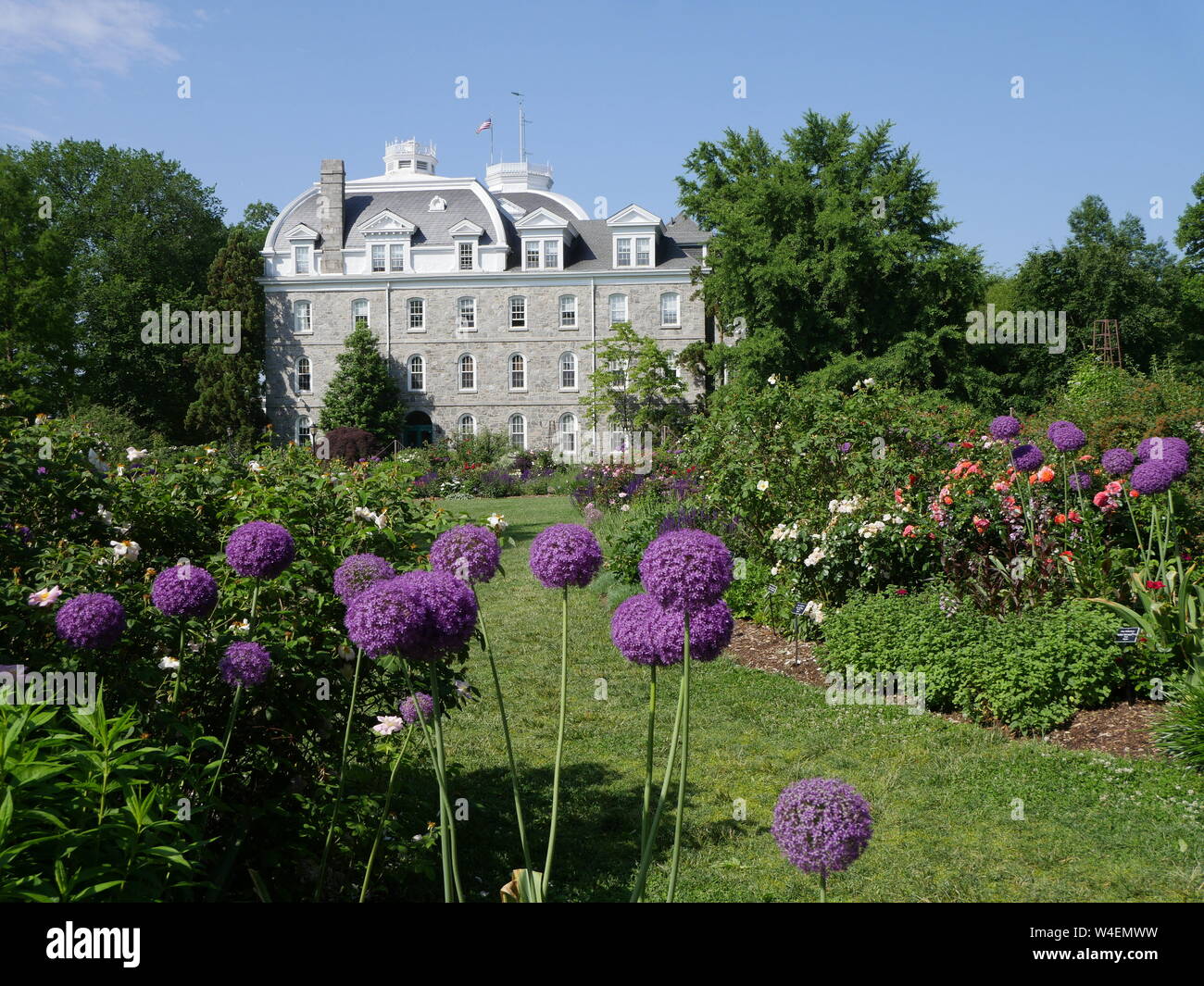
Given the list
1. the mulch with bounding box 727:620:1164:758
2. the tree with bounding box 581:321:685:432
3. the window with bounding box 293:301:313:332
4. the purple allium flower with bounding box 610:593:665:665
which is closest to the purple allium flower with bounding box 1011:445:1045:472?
the mulch with bounding box 727:620:1164:758

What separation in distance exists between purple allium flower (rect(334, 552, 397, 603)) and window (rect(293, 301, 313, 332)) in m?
36.9

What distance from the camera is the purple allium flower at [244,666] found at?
286 centimetres

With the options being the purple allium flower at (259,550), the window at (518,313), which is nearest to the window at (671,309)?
the window at (518,313)

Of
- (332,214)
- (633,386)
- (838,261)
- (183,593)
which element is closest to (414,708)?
(183,593)

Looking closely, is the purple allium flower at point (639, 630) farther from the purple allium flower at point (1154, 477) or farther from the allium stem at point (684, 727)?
the purple allium flower at point (1154, 477)

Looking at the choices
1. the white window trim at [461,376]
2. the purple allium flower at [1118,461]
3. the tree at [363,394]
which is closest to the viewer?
the purple allium flower at [1118,461]

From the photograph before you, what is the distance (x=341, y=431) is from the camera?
2947 centimetres

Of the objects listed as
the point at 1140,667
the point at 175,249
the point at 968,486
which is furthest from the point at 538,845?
the point at 175,249

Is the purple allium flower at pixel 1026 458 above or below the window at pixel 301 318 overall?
below

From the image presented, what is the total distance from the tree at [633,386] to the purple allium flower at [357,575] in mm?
30729

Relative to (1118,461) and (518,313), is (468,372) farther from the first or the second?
(1118,461)

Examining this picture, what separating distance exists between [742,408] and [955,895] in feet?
21.6

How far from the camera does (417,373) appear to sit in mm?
37094

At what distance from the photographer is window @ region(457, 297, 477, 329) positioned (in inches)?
1453
